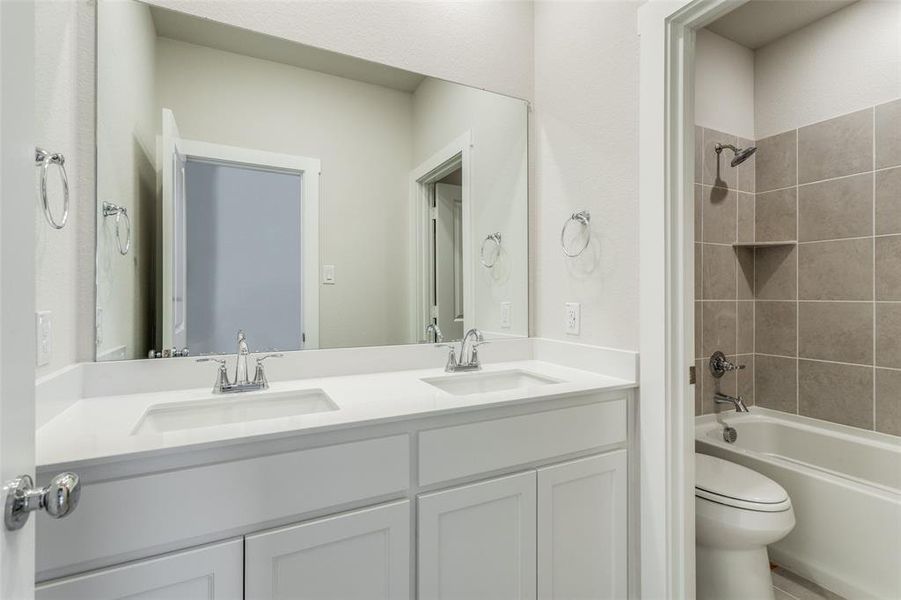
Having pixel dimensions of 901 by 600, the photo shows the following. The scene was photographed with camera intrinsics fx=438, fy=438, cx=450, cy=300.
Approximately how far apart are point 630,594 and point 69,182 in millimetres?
2010

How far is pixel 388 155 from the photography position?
166cm

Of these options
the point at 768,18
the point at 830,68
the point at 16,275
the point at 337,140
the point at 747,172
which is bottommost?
the point at 16,275

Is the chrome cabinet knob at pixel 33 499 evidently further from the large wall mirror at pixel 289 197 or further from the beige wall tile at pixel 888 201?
the beige wall tile at pixel 888 201

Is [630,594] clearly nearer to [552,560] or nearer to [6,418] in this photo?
[552,560]

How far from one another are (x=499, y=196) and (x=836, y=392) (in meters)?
1.89

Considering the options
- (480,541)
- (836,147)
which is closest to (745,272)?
(836,147)

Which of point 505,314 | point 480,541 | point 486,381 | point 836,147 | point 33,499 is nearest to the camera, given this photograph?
point 33,499

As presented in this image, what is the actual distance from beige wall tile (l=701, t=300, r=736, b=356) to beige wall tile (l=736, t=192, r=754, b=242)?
1.23 feet

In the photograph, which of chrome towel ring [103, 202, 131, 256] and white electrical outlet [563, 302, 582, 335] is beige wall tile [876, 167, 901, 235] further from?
chrome towel ring [103, 202, 131, 256]

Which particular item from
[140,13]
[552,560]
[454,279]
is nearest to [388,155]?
[454,279]

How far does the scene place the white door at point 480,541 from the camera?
1089mm

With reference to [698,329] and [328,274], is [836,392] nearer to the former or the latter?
[698,329]

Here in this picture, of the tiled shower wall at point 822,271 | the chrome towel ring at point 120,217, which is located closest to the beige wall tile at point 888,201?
the tiled shower wall at point 822,271

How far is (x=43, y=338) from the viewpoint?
955 millimetres
